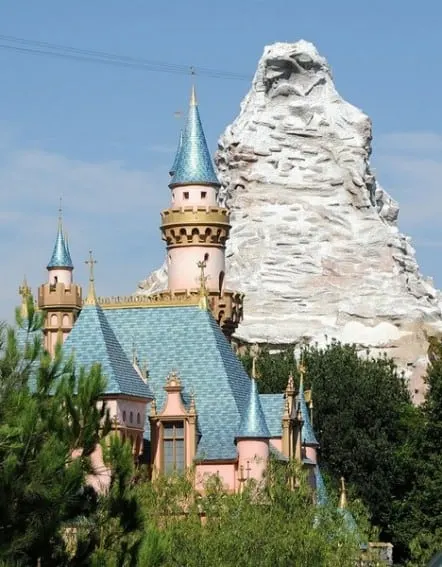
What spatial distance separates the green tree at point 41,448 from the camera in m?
29.4

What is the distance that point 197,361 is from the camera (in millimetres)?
51062

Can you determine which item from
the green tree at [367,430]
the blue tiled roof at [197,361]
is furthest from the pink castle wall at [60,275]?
the green tree at [367,430]

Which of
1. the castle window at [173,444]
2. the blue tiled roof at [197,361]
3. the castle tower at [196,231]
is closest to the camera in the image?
the castle window at [173,444]

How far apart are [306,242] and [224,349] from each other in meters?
89.0

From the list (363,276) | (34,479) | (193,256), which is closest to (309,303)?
(363,276)

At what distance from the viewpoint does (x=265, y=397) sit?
173 ft

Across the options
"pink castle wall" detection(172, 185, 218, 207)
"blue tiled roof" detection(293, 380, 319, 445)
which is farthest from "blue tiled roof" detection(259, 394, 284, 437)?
"pink castle wall" detection(172, 185, 218, 207)

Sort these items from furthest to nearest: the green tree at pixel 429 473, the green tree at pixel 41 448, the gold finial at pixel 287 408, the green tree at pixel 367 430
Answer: the green tree at pixel 367 430 → the green tree at pixel 429 473 → the gold finial at pixel 287 408 → the green tree at pixel 41 448

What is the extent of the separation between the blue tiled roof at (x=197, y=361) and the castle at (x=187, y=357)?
25 millimetres

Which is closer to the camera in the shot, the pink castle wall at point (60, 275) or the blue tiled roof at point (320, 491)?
the blue tiled roof at point (320, 491)

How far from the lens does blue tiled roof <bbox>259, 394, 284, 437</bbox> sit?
169ft

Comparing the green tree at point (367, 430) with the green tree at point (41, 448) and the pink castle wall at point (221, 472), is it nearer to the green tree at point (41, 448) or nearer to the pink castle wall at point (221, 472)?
the pink castle wall at point (221, 472)

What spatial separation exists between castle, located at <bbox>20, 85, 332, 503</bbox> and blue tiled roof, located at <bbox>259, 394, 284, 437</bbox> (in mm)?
26

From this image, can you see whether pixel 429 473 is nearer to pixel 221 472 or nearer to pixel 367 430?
pixel 367 430
